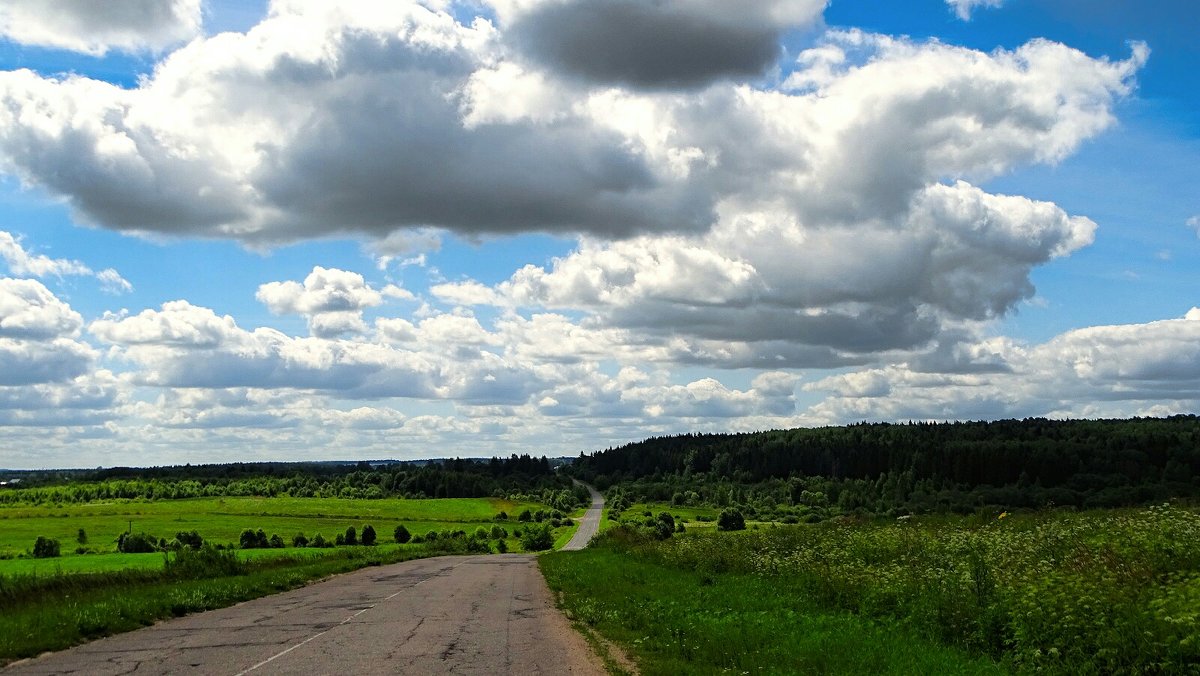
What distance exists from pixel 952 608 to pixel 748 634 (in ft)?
13.7

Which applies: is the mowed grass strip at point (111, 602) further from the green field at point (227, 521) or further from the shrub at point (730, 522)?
the shrub at point (730, 522)

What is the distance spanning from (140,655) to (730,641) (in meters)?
12.0

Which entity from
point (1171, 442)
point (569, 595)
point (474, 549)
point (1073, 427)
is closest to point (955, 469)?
point (1171, 442)

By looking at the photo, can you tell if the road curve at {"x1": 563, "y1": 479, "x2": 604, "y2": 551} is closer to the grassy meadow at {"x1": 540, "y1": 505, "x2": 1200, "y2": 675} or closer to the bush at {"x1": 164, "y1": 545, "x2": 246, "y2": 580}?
the bush at {"x1": 164, "y1": 545, "x2": 246, "y2": 580}

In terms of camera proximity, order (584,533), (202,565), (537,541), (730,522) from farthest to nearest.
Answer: (584,533) < (730,522) < (537,541) < (202,565)

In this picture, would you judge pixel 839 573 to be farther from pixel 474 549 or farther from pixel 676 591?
pixel 474 549

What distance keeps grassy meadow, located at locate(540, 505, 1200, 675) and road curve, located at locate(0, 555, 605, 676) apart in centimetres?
200

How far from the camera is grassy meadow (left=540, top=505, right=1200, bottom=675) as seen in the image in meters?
14.3

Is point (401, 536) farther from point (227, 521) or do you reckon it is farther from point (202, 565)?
point (202, 565)

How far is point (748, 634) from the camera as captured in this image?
19438mm

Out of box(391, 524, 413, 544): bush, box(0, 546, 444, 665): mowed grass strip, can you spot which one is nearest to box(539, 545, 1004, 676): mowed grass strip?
box(0, 546, 444, 665): mowed grass strip

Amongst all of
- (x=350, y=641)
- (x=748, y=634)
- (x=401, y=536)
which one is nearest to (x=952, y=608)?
(x=748, y=634)

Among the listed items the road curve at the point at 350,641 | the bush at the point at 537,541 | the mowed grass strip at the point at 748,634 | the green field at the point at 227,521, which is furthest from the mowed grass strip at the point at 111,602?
the bush at the point at 537,541

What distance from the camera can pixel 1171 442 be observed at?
13875 cm
